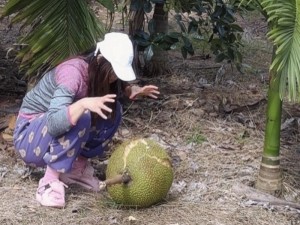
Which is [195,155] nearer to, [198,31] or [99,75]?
[99,75]

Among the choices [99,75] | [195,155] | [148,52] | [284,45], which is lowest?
[195,155]

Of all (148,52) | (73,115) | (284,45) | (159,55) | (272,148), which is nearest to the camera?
(284,45)

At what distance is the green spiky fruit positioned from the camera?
302 centimetres

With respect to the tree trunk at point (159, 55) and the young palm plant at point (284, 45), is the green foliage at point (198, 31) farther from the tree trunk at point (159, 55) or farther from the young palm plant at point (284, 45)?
the young palm plant at point (284, 45)

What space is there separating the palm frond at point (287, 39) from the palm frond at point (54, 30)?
1374 mm

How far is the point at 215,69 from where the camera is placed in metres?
5.59

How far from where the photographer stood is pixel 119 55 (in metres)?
2.96

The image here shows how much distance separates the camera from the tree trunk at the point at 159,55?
193 inches

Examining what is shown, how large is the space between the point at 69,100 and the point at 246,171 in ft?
3.80

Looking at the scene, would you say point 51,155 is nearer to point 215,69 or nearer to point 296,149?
point 296,149

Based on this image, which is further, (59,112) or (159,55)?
(159,55)

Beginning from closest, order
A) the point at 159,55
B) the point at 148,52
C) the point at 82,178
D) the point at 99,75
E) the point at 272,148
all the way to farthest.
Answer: the point at 99,75, the point at 272,148, the point at 82,178, the point at 148,52, the point at 159,55

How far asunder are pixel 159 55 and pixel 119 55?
6.92ft

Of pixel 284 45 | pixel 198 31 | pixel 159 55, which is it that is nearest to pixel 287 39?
pixel 284 45
